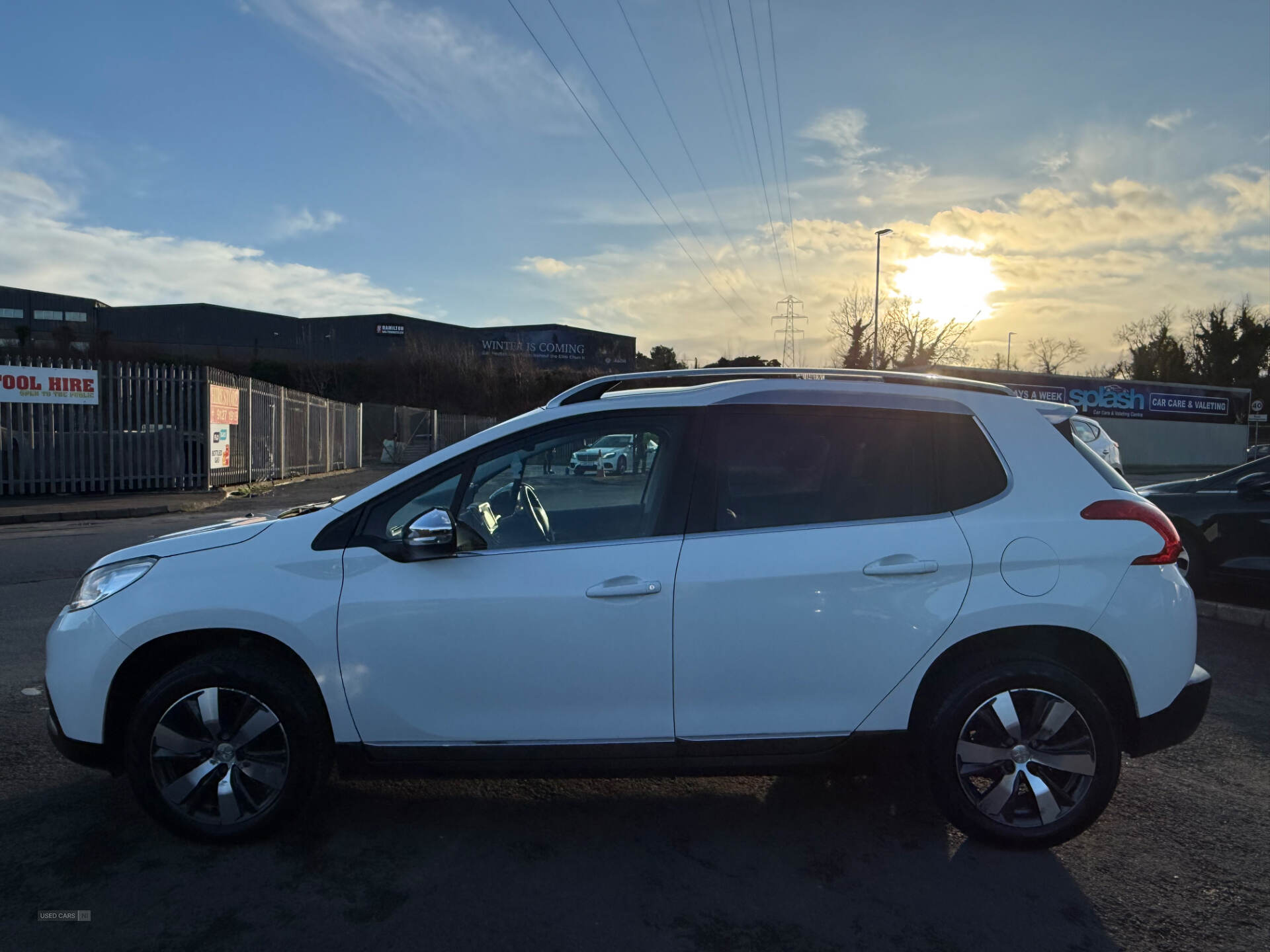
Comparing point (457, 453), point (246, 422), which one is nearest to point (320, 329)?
point (246, 422)

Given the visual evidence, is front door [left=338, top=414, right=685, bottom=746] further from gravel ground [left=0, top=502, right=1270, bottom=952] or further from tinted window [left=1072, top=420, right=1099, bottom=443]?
tinted window [left=1072, top=420, right=1099, bottom=443]

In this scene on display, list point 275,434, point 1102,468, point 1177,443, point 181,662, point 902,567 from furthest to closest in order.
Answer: point 1177,443
point 275,434
point 1102,468
point 181,662
point 902,567

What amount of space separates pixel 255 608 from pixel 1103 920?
3.17 m

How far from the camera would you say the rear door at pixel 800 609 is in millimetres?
3246

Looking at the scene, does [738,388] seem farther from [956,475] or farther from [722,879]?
[722,879]

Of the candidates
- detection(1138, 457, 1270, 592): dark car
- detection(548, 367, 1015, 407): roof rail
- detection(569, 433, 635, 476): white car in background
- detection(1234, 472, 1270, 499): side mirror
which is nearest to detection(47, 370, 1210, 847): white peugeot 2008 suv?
detection(569, 433, 635, 476): white car in background

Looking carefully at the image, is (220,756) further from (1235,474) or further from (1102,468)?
(1235,474)

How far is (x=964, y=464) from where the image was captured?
3.52 metres

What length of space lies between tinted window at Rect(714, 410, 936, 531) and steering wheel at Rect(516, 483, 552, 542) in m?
0.67

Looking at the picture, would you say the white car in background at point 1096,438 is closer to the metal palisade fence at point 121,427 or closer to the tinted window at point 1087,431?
the tinted window at point 1087,431

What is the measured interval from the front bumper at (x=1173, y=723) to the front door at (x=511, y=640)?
186 cm

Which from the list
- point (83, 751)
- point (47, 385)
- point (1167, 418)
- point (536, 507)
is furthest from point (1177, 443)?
point (83, 751)

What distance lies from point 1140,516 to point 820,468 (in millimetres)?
1264

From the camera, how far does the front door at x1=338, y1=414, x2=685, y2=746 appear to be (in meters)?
3.23
